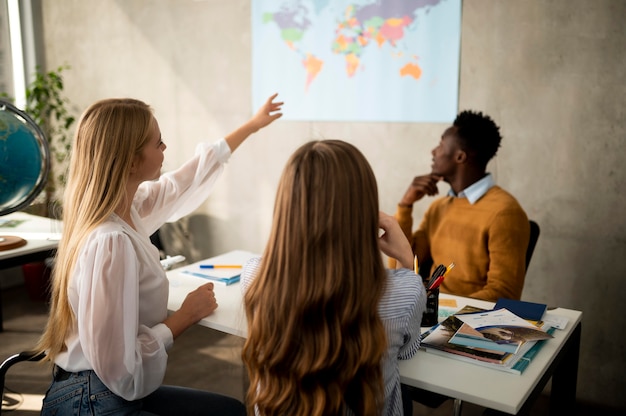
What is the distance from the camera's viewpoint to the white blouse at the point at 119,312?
136 cm

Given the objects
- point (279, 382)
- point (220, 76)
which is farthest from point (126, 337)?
point (220, 76)

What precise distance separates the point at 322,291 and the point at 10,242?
1.81 m

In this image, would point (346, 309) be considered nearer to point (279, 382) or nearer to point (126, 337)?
point (279, 382)

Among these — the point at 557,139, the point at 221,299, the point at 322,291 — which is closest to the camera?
the point at 322,291

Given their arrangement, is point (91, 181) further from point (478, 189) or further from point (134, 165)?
point (478, 189)

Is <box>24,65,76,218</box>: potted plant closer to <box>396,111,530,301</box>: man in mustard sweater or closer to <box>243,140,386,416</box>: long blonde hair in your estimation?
<box>396,111,530,301</box>: man in mustard sweater

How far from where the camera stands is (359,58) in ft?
10.7

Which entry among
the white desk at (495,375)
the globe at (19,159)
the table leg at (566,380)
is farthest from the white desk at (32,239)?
the table leg at (566,380)

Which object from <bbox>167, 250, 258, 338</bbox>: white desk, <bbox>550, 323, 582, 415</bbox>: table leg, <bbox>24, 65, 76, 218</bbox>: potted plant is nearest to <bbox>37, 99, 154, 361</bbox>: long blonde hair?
<bbox>167, 250, 258, 338</bbox>: white desk

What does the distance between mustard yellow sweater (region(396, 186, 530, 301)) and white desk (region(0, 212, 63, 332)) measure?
5.27 ft

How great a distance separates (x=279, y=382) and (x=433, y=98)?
2165 mm

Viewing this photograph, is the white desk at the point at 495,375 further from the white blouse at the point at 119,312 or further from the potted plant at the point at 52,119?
the potted plant at the point at 52,119

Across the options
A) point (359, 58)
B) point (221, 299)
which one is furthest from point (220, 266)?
point (359, 58)

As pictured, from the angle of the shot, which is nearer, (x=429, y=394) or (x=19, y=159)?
(x=429, y=394)
